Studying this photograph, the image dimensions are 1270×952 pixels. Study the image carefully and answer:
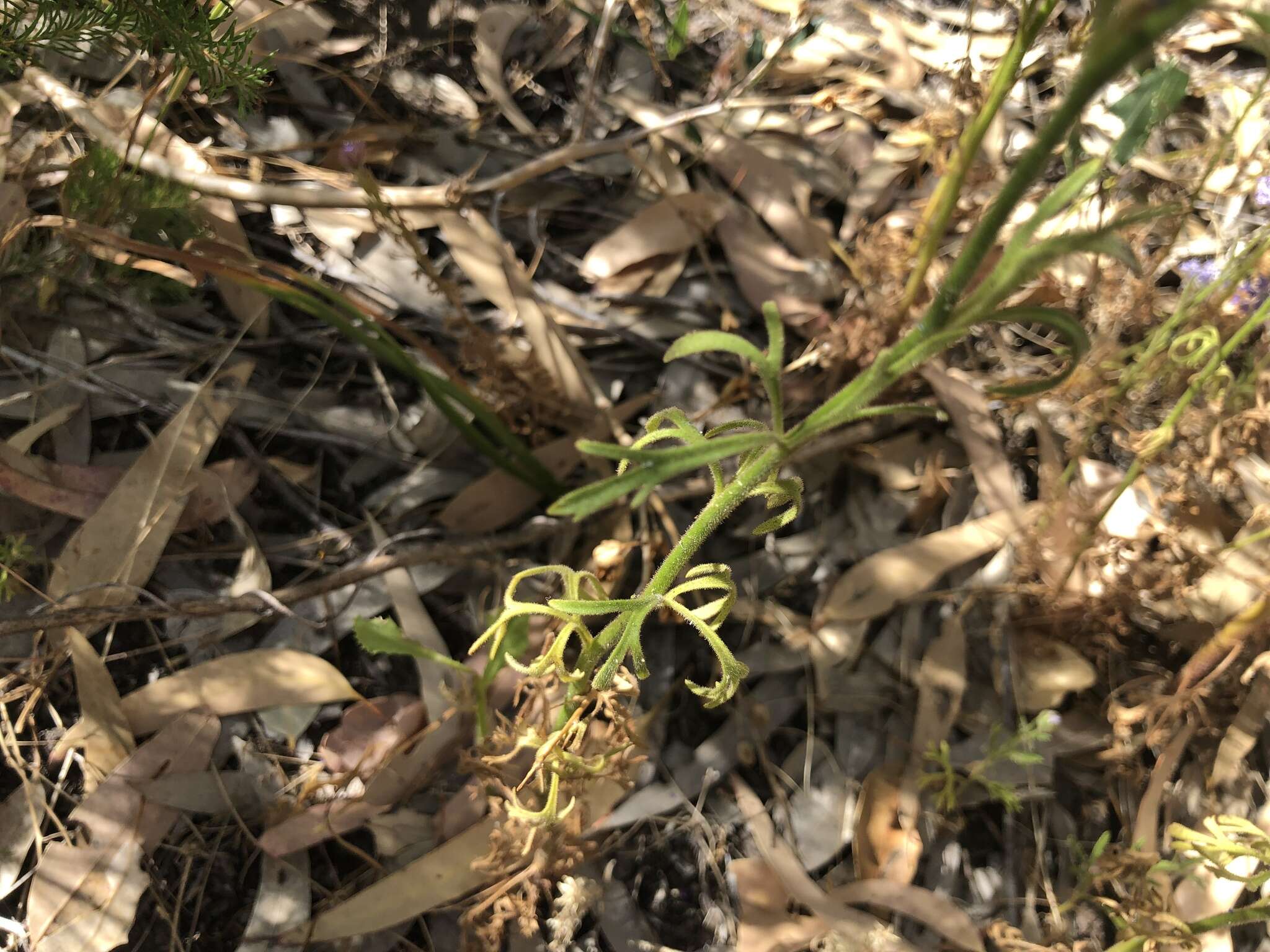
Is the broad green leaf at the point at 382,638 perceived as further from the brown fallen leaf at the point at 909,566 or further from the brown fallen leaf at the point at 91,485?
the brown fallen leaf at the point at 909,566

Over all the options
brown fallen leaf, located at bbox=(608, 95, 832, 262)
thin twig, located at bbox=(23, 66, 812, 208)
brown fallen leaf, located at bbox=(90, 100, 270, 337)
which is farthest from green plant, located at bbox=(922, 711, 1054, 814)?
brown fallen leaf, located at bbox=(90, 100, 270, 337)

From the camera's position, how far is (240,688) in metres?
1.43

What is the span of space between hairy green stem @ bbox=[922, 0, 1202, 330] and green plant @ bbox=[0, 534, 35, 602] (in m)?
1.38

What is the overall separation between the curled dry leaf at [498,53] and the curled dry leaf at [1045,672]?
136cm

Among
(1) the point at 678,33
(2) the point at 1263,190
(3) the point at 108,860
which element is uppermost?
(1) the point at 678,33

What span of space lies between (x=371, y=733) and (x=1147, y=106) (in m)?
1.46

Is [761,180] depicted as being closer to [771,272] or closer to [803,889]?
[771,272]

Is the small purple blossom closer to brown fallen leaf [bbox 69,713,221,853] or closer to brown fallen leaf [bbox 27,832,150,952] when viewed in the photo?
brown fallen leaf [bbox 69,713,221,853]

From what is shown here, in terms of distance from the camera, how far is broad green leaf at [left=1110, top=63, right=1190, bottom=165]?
1.10m

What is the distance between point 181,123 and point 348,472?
72 cm

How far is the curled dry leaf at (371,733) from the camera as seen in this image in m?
1.41

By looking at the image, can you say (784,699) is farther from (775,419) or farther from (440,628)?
(775,419)

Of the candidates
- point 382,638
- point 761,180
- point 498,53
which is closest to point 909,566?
point 761,180

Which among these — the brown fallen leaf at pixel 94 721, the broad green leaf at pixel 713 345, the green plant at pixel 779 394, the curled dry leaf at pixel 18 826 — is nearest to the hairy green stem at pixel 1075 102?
the green plant at pixel 779 394
